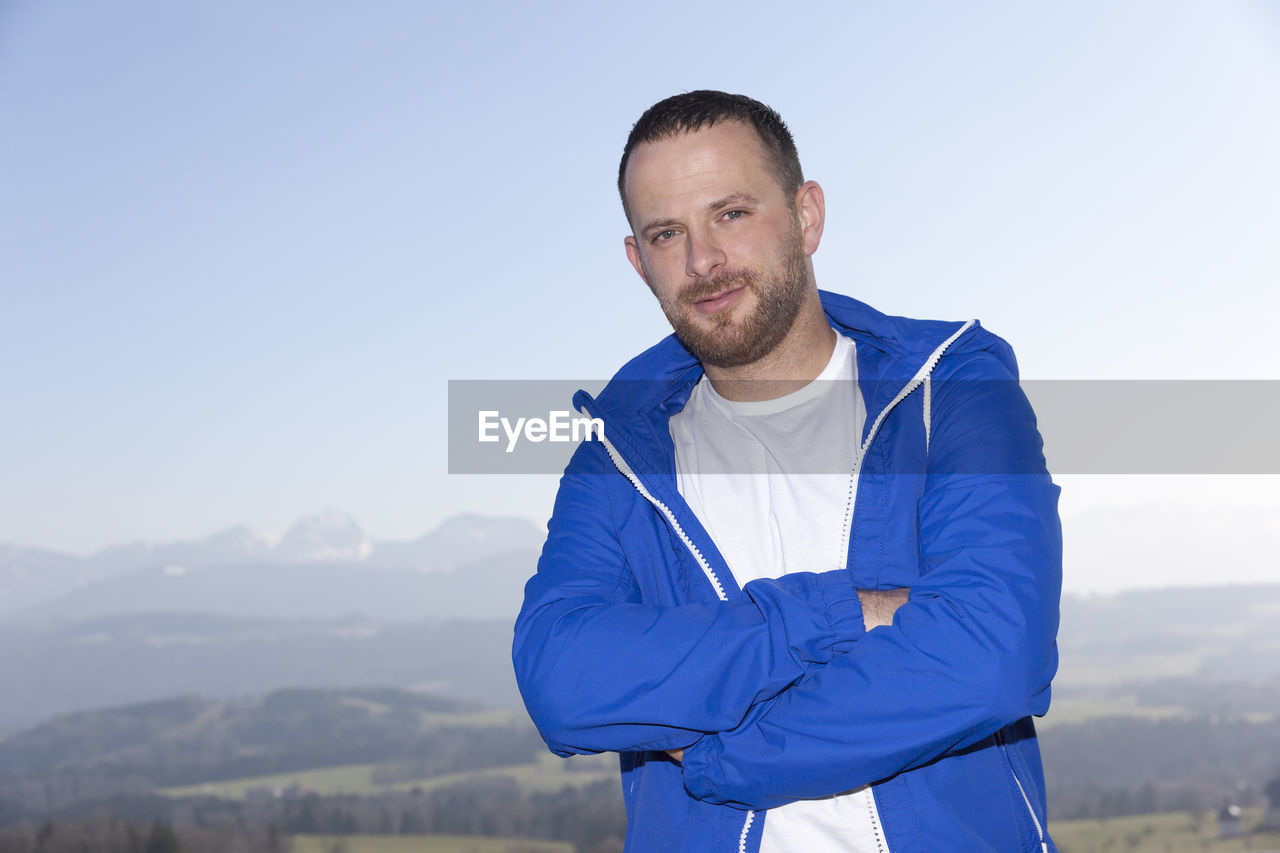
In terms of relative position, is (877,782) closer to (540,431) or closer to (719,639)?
(719,639)

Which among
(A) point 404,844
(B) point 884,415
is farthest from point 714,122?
(A) point 404,844

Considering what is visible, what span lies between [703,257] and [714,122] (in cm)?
28

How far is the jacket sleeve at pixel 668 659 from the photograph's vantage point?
138cm

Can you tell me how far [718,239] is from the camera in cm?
176

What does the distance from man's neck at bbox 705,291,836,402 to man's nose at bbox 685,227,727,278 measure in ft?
0.73

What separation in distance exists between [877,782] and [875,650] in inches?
10.3

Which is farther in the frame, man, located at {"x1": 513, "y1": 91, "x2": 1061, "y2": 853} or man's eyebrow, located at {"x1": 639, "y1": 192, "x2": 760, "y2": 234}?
man's eyebrow, located at {"x1": 639, "y1": 192, "x2": 760, "y2": 234}

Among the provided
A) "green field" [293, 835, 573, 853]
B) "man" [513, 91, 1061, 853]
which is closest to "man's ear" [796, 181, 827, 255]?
"man" [513, 91, 1061, 853]

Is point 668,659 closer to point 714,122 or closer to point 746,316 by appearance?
point 746,316

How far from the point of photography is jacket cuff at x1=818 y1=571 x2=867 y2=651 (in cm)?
141

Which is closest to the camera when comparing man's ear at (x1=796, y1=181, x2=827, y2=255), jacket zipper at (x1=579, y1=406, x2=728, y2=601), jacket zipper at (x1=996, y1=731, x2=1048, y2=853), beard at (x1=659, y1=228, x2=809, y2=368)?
jacket zipper at (x1=996, y1=731, x2=1048, y2=853)

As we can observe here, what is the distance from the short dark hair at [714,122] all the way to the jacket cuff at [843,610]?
84 cm

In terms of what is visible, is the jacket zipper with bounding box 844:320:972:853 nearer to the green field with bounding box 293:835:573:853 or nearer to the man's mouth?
the man's mouth

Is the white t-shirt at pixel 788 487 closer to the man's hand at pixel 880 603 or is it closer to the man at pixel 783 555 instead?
the man at pixel 783 555
